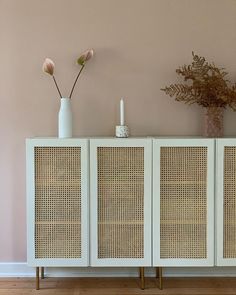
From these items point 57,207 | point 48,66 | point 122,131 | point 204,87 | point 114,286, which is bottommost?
point 114,286

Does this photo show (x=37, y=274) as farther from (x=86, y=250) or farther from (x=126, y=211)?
(x=126, y=211)

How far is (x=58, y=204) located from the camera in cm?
260

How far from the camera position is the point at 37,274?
2.69 m

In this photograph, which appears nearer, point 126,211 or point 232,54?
point 126,211

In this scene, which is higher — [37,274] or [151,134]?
[151,134]

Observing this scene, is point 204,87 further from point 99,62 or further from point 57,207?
point 57,207

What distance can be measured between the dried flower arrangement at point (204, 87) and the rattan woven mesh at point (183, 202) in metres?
0.35

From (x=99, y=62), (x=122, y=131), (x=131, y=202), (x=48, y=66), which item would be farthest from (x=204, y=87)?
(x=48, y=66)

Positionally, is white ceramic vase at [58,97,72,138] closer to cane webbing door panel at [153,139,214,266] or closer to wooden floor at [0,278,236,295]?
cane webbing door panel at [153,139,214,266]

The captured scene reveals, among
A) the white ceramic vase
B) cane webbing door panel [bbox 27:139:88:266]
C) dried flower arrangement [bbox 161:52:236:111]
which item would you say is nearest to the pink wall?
dried flower arrangement [bbox 161:52:236:111]

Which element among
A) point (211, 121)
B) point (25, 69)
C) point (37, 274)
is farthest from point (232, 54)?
point (37, 274)

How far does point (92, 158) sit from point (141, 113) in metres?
0.55

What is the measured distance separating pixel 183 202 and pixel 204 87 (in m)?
0.75

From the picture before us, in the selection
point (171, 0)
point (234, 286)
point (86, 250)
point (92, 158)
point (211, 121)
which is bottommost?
point (234, 286)
